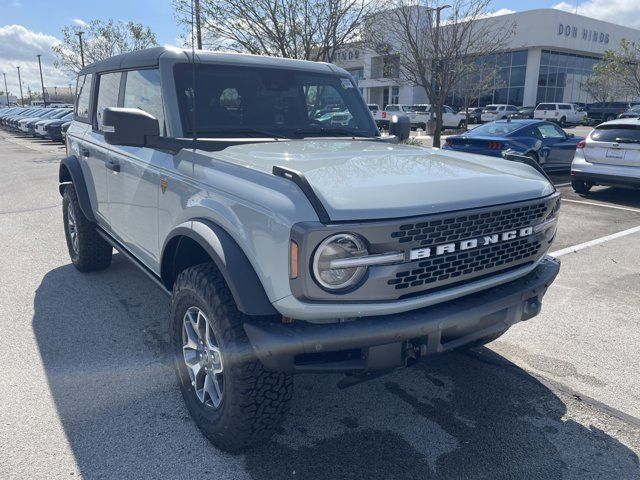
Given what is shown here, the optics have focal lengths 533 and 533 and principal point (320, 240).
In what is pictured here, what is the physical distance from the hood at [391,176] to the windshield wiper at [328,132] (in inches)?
12.3

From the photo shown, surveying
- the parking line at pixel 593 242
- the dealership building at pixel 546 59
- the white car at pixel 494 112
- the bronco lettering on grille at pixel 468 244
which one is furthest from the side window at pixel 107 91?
the dealership building at pixel 546 59

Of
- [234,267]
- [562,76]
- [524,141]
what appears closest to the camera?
[234,267]

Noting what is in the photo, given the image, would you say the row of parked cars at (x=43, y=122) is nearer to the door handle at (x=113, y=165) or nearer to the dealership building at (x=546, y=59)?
the door handle at (x=113, y=165)

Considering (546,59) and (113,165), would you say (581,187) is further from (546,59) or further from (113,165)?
(546,59)

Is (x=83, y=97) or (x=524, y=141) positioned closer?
(x=83, y=97)

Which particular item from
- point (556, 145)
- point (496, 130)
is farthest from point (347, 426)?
point (556, 145)

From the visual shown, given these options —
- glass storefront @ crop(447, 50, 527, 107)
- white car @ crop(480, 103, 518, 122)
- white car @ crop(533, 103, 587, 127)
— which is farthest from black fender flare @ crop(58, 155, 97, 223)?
glass storefront @ crop(447, 50, 527, 107)

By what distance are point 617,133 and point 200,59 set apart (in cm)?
866

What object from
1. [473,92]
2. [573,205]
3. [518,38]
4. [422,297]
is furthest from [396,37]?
[518,38]

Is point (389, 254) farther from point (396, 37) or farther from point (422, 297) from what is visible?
point (396, 37)

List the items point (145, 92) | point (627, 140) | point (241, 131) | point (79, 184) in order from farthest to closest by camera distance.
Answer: point (627, 140), point (79, 184), point (145, 92), point (241, 131)

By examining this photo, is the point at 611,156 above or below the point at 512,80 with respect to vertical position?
below

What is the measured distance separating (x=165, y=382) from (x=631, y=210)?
8670mm

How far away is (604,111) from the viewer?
41812 mm
